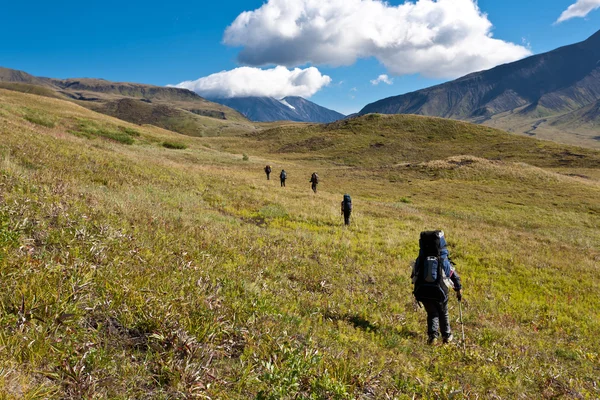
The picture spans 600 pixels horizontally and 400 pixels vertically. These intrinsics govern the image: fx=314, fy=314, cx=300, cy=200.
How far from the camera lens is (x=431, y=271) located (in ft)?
21.8

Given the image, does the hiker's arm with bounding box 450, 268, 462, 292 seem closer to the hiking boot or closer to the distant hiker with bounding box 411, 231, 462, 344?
the distant hiker with bounding box 411, 231, 462, 344

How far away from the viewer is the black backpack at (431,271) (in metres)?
6.65

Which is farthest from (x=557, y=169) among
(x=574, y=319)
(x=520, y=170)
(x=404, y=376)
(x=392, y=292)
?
(x=404, y=376)

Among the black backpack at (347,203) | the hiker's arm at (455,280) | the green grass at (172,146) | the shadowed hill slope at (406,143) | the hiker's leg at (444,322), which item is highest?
the shadowed hill slope at (406,143)

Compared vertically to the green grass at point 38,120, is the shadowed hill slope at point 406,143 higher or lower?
higher

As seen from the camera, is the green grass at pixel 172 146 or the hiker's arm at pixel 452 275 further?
the green grass at pixel 172 146

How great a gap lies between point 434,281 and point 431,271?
22 cm

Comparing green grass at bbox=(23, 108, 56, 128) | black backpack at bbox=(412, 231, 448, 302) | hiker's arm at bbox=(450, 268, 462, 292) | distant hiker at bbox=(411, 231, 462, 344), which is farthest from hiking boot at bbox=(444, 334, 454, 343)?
green grass at bbox=(23, 108, 56, 128)

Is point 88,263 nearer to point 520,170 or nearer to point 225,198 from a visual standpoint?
point 225,198

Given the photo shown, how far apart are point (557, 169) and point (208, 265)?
2881 inches

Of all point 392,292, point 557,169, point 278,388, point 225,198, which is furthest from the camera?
point 557,169

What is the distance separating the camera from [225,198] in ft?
62.6

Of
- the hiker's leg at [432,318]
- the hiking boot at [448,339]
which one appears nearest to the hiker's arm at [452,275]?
the hiker's leg at [432,318]

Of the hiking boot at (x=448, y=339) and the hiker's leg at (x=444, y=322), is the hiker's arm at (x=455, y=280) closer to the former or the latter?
the hiker's leg at (x=444, y=322)
